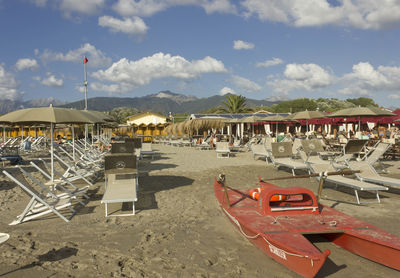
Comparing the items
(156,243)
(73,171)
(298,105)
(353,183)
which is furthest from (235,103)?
(156,243)

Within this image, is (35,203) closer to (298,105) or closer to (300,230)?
(300,230)

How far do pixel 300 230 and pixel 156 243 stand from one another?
195 cm

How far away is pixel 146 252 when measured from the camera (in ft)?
12.3

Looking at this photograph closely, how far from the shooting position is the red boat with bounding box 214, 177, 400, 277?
3.08 metres

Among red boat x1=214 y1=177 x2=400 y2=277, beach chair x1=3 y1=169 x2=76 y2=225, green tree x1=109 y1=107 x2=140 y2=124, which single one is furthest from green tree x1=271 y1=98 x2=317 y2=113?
beach chair x1=3 y1=169 x2=76 y2=225

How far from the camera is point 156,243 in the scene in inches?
159

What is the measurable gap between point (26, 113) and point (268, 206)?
557 cm

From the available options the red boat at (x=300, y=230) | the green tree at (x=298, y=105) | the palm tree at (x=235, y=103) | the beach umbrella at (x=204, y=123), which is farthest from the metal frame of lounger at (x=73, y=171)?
the green tree at (x=298, y=105)

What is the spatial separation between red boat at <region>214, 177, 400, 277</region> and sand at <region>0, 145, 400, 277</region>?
17cm

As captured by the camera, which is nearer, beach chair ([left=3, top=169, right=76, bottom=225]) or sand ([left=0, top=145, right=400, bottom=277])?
sand ([left=0, top=145, right=400, bottom=277])

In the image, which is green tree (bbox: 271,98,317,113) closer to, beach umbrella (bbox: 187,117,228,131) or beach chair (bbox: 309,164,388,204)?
beach umbrella (bbox: 187,117,228,131)

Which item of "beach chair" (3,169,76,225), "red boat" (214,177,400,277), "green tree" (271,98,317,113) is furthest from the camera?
"green tree" (271,98,317,113)

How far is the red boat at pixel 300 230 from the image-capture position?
121 inches

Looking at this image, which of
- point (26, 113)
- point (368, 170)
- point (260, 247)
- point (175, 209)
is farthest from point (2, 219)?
point (368, 170)
